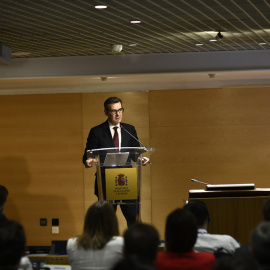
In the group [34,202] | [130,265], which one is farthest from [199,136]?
[130,265]

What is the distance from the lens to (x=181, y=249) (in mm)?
3523

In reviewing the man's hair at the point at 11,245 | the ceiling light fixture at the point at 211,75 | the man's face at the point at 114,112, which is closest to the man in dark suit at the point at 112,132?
the man's face at the point at 114,112

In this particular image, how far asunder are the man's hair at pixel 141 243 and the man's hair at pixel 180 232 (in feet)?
1.56

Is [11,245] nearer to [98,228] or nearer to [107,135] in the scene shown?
[98,228]

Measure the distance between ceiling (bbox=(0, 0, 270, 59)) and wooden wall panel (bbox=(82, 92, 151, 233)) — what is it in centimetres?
135

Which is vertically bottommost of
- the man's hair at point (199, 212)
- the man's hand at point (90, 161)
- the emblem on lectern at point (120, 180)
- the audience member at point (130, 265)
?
the man's hair at point (199, 212)

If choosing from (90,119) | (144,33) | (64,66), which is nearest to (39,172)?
(90,119)

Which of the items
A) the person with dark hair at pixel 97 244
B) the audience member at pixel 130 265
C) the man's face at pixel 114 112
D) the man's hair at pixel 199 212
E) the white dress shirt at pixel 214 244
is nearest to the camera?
the audience member at pixel 130 265

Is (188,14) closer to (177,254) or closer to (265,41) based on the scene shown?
(265,41)

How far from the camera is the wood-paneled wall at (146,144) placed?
10.0 m

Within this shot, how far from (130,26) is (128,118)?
11.1 ft

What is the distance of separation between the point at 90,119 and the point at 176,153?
1.59m

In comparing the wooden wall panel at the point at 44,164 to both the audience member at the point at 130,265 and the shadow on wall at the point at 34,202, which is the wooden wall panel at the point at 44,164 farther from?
the audience member at the point at 130,265

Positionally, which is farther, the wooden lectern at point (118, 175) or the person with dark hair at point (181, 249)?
the wooden lectern at point (118, 175)
